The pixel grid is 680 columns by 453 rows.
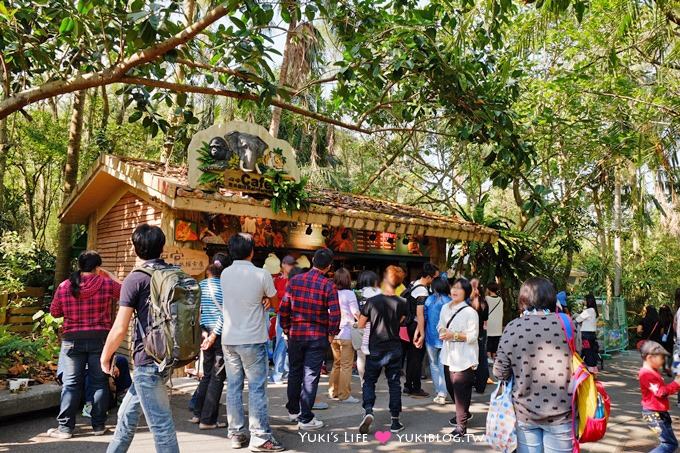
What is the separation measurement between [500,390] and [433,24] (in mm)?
4802

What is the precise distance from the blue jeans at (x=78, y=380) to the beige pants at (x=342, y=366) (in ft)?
8.82

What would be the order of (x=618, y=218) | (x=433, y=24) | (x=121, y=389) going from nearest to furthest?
(x=121, y=389)
(x=433, y=24)
(x=618, y=218)

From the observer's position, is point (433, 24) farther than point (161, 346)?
Yes

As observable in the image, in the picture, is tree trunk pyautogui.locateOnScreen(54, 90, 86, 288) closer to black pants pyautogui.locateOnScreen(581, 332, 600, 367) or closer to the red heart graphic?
the red heart graphic

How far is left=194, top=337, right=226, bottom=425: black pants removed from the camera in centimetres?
513

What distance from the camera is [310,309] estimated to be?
207 inches

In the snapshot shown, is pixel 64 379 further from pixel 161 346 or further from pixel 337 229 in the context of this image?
pixel 337 229

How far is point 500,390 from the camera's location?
354 centimetres

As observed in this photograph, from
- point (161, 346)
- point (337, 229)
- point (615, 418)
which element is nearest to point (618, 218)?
point (337, 229)

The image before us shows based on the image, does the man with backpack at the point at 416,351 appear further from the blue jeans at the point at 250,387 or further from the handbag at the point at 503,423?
the handbag at the point at 503,423

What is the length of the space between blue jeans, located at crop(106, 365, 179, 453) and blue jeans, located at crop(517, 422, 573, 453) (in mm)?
2284

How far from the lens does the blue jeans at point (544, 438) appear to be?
3.15 m

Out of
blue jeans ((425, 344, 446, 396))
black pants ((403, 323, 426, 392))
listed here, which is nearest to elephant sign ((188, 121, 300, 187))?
black pants ((403, 323, 426, 392))

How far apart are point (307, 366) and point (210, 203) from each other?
119 inches
